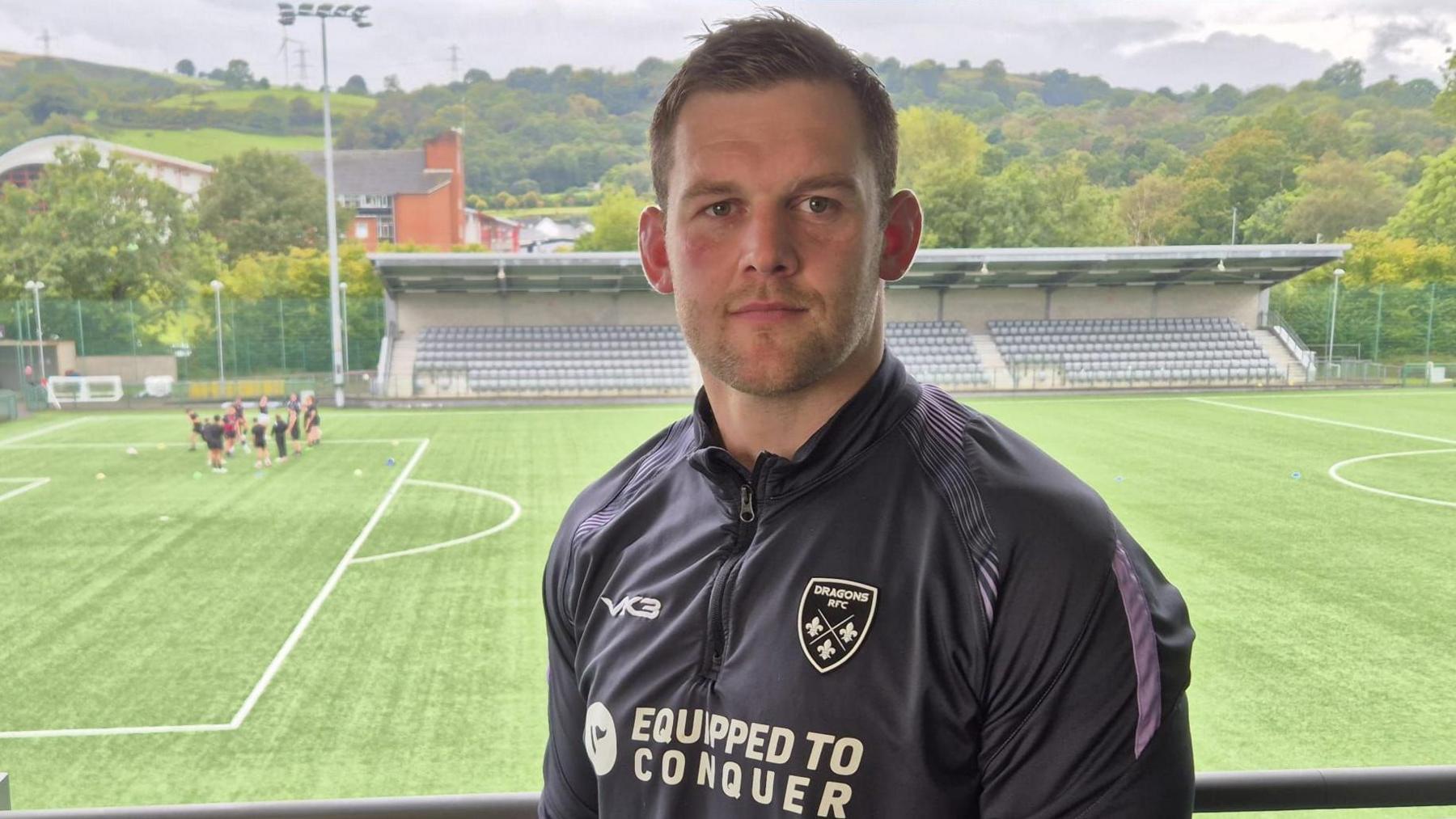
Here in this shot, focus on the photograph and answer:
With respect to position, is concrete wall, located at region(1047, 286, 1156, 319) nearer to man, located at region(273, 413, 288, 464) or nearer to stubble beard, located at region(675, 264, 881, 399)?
man, located at region(273, 413, 288, 464)

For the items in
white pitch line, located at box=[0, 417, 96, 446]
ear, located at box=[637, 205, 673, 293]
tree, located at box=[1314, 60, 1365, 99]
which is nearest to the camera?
ear, located at box=[637, 205, 673, 293]

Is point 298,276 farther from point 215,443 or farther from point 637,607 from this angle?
point 637,607

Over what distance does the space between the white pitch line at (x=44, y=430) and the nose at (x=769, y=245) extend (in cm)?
1401

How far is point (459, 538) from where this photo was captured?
7.96m

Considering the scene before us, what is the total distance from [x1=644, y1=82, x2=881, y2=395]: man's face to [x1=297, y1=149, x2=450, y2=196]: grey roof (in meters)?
23.2

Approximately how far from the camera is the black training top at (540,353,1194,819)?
704 millimetres

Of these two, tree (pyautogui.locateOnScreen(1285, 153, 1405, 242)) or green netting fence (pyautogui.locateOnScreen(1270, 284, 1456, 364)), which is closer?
tree (pyautogui.locateOnScreen(1285, 153, 1405, 242))

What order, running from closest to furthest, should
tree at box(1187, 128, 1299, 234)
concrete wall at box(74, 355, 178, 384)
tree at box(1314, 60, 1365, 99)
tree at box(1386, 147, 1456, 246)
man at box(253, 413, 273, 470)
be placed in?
tree at box(1187, 128, 1299, 234), tree at box(1314, 60, 1365, 99), tree at box(1386, 147, 1456, 246), man at box(253, 413, 273, 470), concrete wall at box(74, 355, 178, 384)

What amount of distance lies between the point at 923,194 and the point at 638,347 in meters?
7.89

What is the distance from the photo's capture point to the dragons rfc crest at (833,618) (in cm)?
78

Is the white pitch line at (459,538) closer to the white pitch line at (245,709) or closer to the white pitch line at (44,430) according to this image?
the white pitch line at (245,709)

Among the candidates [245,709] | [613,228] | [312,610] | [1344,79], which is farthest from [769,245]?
[613,228]

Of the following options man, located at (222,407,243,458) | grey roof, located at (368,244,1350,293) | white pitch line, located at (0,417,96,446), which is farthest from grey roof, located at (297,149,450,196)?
man, located at (222,407,243,458)

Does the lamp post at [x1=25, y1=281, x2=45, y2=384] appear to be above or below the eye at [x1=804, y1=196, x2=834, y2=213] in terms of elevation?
below
